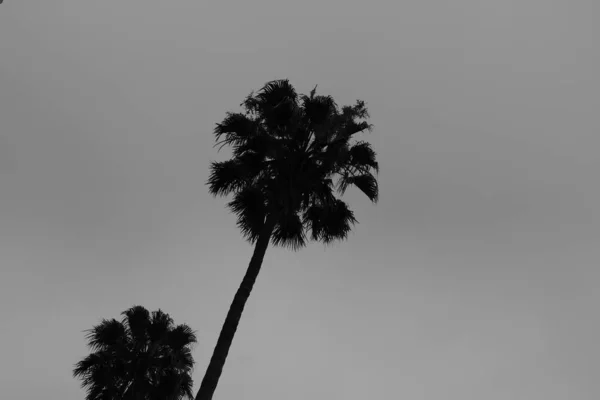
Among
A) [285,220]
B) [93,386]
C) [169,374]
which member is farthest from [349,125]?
[93,386]

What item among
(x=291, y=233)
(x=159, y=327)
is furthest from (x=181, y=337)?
(x=291, y=233)

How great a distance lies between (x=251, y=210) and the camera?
16.4 meters

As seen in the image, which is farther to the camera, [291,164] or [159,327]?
[159,327]

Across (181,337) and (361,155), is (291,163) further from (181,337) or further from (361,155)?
(181,337)

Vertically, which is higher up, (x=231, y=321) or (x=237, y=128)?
(x=237, y=128)

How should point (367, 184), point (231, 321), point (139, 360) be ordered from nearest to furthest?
point (231, 321)
point (367, 184)
point (139, 360)

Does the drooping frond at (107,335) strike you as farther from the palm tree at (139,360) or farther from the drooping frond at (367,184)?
the drooping frond at (367,184)

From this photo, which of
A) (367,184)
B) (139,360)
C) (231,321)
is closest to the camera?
(231,321)

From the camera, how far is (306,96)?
57.1ft

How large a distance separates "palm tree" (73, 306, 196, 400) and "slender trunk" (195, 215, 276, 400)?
1006 cm

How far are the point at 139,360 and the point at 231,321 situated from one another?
37.2ft

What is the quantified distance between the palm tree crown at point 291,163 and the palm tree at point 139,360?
9.80 metres

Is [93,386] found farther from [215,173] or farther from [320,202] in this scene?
[320,202]

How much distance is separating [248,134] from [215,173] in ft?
5.35
